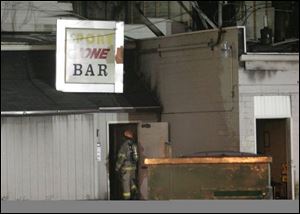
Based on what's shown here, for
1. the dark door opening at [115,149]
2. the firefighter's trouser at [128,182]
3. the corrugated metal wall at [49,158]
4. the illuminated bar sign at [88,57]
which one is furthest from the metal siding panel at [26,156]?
the firefighter's trouser at [128,182]

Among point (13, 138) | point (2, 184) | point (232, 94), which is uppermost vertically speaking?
point (232, 94)

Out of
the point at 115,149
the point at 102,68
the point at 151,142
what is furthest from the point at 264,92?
the point at 115,149

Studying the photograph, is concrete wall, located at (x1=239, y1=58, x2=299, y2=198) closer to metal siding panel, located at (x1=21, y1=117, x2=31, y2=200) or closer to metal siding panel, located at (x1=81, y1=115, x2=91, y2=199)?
metal siding panel, located at (x1=81, y1=115, x2=91, y2=199)

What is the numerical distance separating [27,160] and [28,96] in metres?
1.58

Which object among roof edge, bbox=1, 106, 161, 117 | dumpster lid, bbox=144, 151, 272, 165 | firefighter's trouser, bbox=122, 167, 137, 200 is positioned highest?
roof edge, bbox=1, 106, 161, 117

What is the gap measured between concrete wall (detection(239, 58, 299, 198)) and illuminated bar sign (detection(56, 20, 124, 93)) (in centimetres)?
333

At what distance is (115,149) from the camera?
17703 millimetres

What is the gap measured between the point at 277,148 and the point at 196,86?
2.46m

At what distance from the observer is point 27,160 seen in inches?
656

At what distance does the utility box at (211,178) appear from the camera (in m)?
10.4

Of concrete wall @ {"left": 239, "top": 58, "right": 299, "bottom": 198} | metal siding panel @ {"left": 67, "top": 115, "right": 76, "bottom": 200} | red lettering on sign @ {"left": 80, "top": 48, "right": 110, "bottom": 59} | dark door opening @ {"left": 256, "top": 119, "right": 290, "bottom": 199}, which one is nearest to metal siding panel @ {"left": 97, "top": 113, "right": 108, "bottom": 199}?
metal siding panel @ {"left": 67, "top": 115, "right": 76, "bottom": 200}

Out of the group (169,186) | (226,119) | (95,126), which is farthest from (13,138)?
(169,186)

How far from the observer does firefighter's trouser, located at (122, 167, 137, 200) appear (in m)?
16.9

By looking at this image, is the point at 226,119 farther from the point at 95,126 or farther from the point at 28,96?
the point at 28,96
